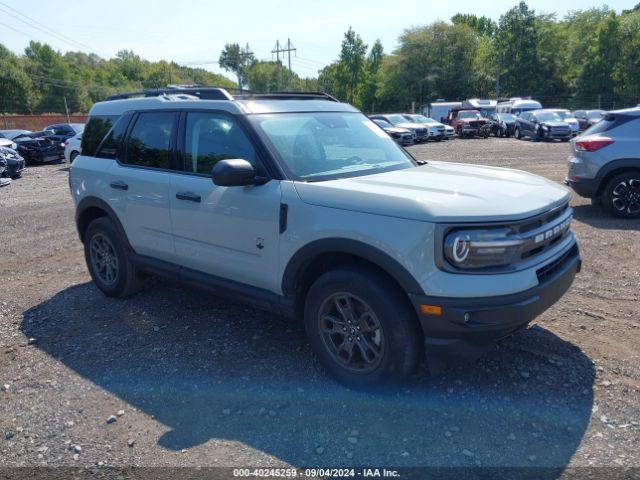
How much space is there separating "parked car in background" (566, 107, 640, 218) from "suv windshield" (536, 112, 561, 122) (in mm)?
20519

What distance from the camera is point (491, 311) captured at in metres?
2.94

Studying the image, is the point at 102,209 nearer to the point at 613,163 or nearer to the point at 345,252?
the point at 345,252

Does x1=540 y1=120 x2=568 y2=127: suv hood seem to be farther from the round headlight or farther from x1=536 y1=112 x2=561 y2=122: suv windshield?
the round headlight

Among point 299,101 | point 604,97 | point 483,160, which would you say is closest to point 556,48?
point 604,97

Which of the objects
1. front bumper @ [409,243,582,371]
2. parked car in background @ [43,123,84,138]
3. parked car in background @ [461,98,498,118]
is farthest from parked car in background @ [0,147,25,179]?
parked car in background @ [461,98,498,118]

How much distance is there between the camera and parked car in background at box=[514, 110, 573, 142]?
26.3m

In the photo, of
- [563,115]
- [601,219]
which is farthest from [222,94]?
[563,115]

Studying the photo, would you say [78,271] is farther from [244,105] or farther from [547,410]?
[547,410]

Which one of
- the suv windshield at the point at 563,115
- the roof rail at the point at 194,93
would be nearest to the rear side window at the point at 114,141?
the roof rail at the point at 194,93

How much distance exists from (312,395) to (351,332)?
1.66ft

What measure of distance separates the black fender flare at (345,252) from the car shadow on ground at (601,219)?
5706 mm

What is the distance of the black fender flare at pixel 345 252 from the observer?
3080 mm

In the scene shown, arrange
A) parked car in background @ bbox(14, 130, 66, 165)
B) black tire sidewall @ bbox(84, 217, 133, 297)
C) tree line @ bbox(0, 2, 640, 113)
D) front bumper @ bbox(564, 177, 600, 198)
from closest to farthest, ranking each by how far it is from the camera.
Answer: black tire sidewall @ bbox(84, 217, 133, 297)
front bumper @ bbox(564, 177, 600, 198)
parked car in background @ bbox(14, 130, 66, 165)
tree line @ bbox(0, 2, 640, 113)

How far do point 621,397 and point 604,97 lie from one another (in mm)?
53628
